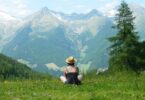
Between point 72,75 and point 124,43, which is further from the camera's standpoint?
point 124,43

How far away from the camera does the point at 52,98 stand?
18.2 metres

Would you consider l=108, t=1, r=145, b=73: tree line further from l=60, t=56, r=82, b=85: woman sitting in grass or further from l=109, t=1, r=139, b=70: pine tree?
l=60, t=56, r=82, b=85: woman sitting in grass

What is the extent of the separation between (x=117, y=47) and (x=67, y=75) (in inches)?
2212

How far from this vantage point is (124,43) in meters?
81.4

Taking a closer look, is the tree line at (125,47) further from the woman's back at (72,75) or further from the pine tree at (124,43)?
the woman's back at (72,75)

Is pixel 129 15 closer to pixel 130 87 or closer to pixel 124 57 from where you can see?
pixel 124 57

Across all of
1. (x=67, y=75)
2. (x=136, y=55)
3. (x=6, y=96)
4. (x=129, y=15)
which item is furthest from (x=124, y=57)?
(x=6, y=96)

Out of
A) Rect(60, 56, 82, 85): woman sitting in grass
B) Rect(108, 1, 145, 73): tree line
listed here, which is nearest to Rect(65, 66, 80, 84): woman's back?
Rect(60, 56, 82, 85): woman sitting in grass

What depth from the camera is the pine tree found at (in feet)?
258

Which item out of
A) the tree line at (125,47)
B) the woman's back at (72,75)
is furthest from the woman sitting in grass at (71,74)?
the tree line at (125,47)

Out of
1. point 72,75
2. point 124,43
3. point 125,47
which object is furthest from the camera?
point 124,43

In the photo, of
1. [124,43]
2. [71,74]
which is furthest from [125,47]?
[71,74]

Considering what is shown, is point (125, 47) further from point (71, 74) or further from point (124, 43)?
point (71, 74)

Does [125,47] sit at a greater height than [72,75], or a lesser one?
greater
